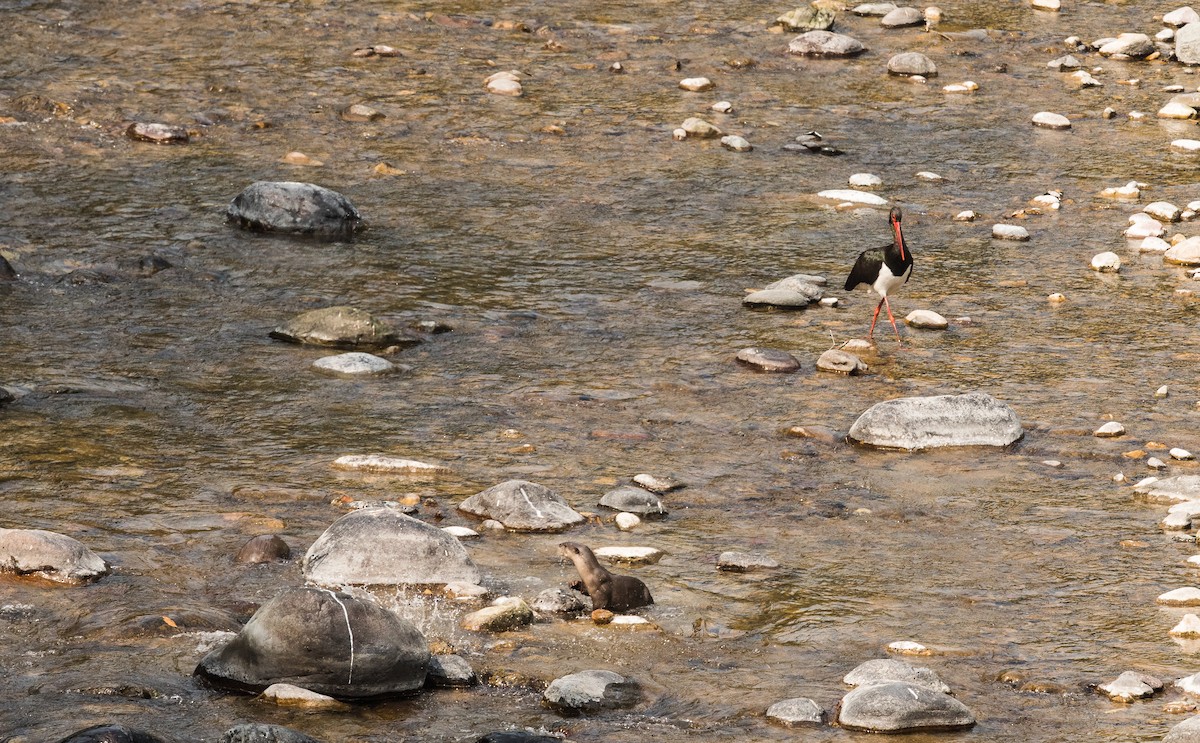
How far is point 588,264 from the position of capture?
9.45 meters

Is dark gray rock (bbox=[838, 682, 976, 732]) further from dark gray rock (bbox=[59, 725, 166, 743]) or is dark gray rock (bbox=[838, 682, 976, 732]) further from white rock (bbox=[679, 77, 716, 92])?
white rock (bbox=[679, 77, 716, 92])

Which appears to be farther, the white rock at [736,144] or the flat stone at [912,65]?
the flat stone at [912,65]

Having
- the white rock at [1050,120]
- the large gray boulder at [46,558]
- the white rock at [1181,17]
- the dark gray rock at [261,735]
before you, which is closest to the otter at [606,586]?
the dark gray rock at [261,735]

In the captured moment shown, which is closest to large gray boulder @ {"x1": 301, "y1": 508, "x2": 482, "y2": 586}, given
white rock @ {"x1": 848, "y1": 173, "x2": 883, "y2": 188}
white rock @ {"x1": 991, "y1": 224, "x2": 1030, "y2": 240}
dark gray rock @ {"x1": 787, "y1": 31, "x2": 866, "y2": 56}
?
white rock @ {"x1": 991, "y1": 224, "x2": 1030, "y2": 240}

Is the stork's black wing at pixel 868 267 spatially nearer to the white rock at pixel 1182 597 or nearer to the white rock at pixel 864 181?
the white rock at pixel 864 181

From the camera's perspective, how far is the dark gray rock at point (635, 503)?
5.90 m

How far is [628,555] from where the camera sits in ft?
17.8

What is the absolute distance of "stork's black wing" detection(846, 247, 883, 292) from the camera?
27.3 ft

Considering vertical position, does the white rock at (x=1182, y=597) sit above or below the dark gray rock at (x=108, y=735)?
below

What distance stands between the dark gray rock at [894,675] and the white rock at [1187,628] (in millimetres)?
913

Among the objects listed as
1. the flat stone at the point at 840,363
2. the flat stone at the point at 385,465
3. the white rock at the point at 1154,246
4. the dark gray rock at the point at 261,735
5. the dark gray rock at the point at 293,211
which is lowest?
the white rock at the point at 1154,246

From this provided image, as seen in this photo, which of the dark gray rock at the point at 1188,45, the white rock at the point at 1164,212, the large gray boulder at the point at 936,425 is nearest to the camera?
the large gray boulder at the point at 936,425

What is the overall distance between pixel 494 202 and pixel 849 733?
6932 mm

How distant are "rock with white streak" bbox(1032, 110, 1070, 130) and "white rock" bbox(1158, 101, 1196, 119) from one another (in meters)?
0.94
